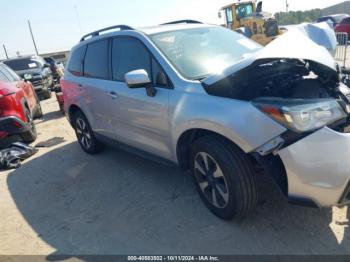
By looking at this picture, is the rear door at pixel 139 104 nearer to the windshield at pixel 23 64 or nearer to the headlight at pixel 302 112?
the headlight at pixel 302 112

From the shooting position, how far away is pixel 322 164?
8.23ft

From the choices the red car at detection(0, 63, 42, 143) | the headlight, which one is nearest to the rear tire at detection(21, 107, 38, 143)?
the red car at detection(0, 63, 42, 143)

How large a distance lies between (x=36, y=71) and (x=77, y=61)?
8985mm

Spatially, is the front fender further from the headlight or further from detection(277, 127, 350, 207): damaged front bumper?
detection(277, 127, 350, 207): damaged front bumper

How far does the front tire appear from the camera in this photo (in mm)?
2895

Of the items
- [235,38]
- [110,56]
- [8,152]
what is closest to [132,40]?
[110,56]

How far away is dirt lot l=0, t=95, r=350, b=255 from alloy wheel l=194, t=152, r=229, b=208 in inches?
8.6

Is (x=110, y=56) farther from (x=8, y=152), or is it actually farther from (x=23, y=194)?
(x=8, y=152)

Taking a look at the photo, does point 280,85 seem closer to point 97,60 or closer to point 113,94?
point 113,94

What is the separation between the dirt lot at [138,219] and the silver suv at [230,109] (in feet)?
1.03

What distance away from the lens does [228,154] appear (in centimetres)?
292

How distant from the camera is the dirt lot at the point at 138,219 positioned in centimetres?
298

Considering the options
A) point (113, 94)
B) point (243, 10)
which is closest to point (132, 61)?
point (113, 94)

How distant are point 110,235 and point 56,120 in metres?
6.67
